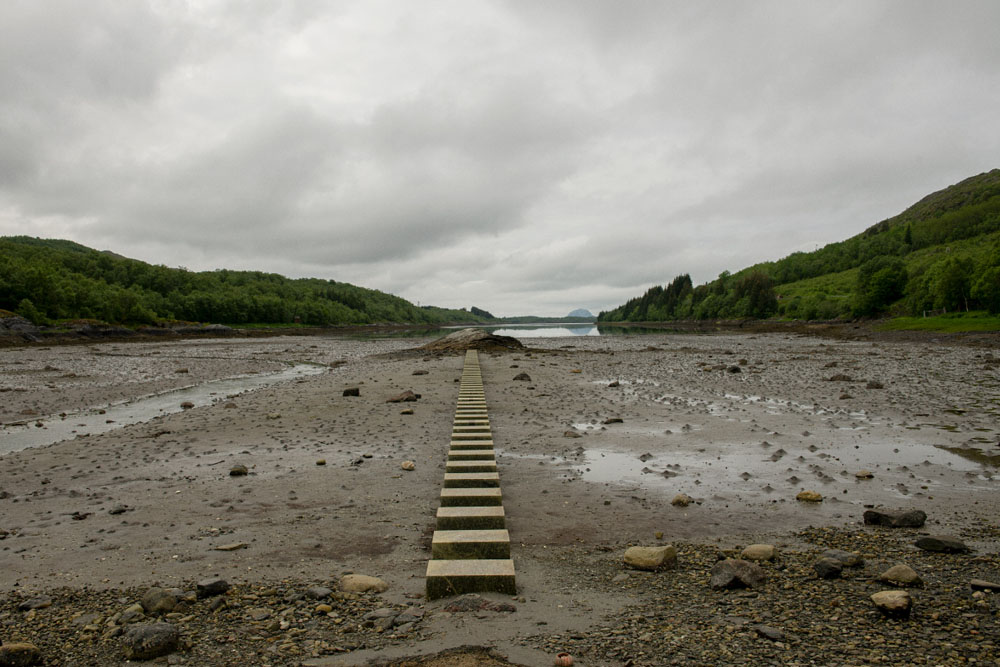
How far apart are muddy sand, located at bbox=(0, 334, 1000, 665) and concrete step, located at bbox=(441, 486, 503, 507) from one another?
0.48 meters

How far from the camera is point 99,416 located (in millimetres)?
18609

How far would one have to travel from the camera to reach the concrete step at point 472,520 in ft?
23.7

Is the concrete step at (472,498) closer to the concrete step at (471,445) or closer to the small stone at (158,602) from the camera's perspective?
the concrete step at (471,445)

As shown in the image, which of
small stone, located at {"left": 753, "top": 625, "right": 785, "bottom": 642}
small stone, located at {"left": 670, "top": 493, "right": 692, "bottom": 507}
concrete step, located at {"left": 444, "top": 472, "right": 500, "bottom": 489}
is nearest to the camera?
small stone, located at {"left": 753, "top": 625, "right": 785, "bottom": 642}

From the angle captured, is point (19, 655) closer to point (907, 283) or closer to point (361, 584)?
point (361, 584)

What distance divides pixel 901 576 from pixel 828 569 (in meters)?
0.62

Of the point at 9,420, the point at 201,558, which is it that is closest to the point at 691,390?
the point at 201,558

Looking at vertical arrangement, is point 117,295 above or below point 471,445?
above

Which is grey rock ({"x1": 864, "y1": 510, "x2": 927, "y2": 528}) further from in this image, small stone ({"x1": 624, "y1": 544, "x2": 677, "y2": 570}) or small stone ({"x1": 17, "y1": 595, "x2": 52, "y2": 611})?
small stone ({"x1": 17, "y1": 595, "x2": 52, "y2": 611})

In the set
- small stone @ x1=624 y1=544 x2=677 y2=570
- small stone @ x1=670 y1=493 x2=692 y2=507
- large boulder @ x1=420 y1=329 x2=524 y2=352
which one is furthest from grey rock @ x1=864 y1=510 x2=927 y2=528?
large boulder @ x1=420 y1=329 x2=524 y2=352

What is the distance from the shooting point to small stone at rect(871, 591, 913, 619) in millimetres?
4473

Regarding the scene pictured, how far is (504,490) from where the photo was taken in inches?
376

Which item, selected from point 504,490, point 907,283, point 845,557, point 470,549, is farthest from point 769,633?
point 907,283

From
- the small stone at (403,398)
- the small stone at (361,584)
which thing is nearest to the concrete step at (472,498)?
the small stone at (361,584)
